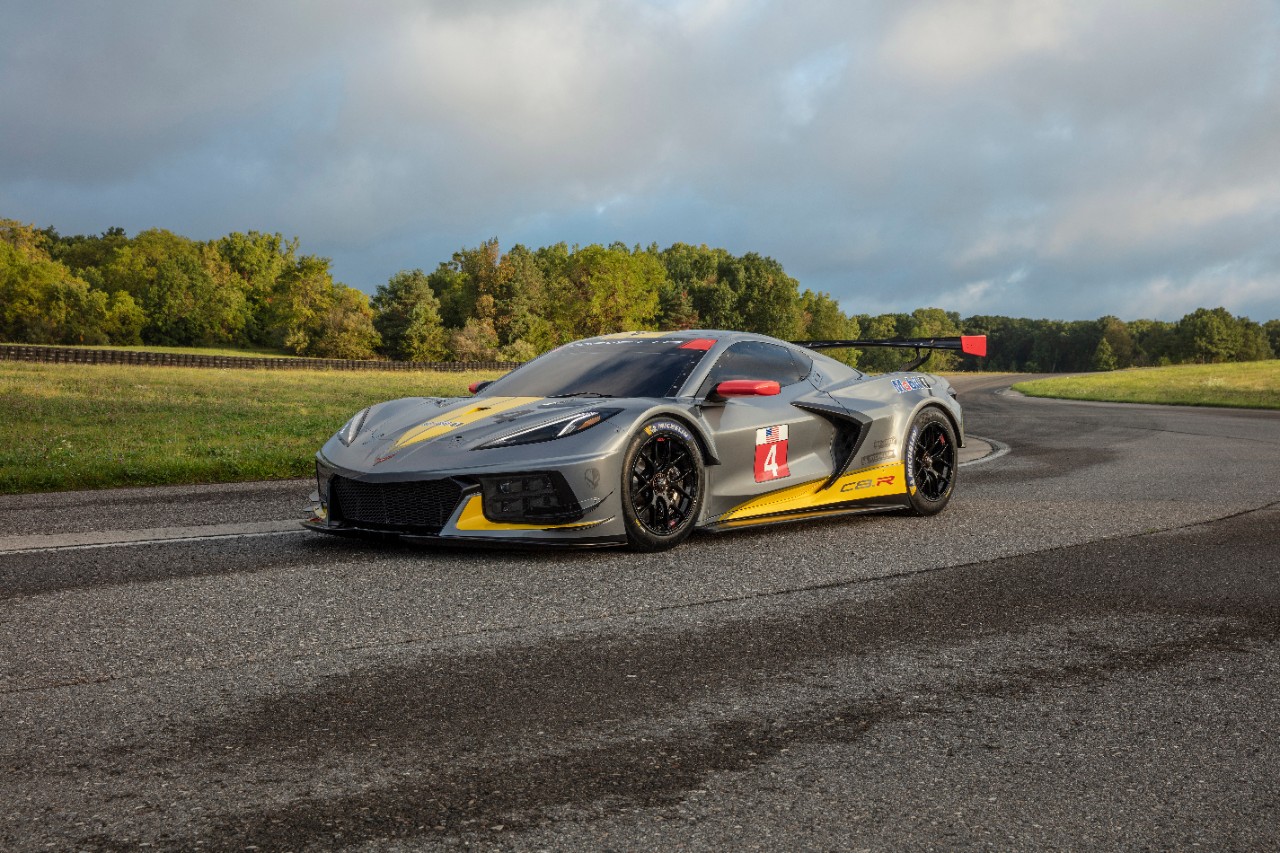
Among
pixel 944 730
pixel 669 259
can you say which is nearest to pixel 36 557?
pixel 944 730

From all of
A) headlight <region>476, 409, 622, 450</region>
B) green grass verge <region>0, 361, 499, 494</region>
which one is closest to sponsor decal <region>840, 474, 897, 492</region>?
headlight <region>476, 409, 622, 450</region>

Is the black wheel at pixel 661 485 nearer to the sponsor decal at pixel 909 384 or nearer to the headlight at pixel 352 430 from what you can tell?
the headlight at pixel 352 430

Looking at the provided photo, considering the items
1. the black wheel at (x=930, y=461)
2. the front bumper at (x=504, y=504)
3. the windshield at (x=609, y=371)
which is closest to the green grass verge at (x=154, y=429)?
the windshield at (x=609, y=371)

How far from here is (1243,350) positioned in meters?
144

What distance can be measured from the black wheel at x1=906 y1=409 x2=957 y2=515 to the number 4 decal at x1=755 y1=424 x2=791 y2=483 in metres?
1.24

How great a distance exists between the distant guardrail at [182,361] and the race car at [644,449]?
46.3 m

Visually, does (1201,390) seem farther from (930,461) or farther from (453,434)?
(453,434)

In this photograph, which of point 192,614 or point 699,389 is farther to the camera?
point 699,389

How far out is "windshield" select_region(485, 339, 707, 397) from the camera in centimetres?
707

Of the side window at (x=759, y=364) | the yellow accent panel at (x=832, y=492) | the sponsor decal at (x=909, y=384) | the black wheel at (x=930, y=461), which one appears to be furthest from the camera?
the sponsor decal at (x=909, y=384)

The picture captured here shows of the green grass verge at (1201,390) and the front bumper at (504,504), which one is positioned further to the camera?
the green grass verge at (1201,390)

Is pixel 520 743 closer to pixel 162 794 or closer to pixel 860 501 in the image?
pixel 162 794

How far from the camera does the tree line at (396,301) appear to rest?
317 ft

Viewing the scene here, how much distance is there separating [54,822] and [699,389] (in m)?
4.88
